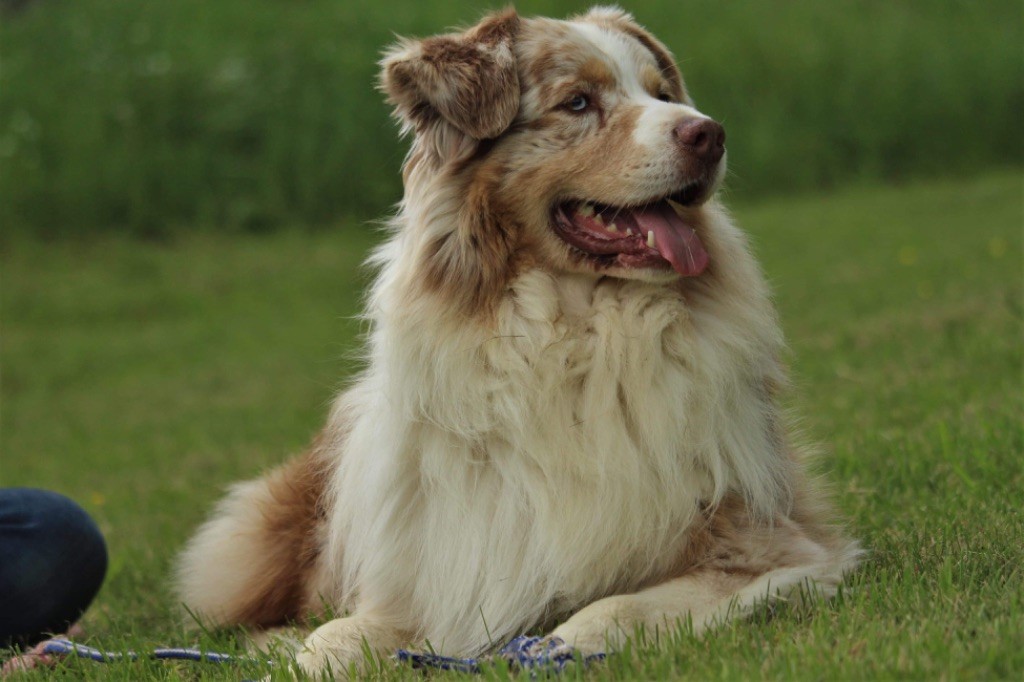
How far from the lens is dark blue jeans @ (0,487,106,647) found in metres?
4.57

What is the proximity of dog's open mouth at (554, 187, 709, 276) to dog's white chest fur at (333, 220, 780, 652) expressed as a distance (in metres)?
0.09

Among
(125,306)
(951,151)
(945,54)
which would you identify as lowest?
(125,306)

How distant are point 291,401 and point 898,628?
25.9 ft

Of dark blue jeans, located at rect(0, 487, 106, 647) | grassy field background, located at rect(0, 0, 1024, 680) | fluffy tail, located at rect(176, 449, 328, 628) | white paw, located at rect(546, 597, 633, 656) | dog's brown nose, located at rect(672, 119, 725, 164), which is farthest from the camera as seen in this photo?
fluffy tail, located at rect(176, 449, 328, 628)

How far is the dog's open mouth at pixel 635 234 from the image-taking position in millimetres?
3834

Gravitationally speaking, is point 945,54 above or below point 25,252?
above

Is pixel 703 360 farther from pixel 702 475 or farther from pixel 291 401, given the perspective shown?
pixel 291 401

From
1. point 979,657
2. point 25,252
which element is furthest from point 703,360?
point 25,252

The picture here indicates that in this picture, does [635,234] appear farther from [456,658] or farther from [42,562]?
[42,562]

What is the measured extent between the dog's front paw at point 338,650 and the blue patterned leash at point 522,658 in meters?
0.13

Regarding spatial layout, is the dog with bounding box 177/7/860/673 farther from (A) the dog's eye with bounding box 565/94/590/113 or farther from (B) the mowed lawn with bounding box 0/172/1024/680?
(B) the mowed lawn with bounding box 0/172/1024/680

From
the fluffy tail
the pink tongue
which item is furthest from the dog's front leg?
the pink tongue

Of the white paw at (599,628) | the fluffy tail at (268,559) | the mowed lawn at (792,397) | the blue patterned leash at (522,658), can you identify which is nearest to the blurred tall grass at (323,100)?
the mowed lawn at (792,397)

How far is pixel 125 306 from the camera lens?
14141 mm
